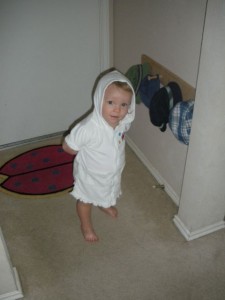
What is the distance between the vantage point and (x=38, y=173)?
2.51m

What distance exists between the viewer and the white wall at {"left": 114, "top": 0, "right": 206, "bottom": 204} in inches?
68.9

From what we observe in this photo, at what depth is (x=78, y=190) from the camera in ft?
6.27

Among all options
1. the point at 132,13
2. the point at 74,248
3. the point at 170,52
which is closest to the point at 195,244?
the point at 74,248

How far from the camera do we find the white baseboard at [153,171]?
89.9 inches

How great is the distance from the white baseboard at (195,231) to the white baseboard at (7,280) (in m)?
1.02

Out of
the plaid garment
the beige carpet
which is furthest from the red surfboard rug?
the plaid garment

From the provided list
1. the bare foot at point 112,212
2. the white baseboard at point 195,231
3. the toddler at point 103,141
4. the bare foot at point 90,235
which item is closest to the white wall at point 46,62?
the toddler at point 103,141

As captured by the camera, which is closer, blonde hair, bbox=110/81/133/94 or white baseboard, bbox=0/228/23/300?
white baseboard, bbox=0/228/23/300

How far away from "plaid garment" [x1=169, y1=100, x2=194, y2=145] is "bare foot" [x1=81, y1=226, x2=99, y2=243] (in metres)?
0.79

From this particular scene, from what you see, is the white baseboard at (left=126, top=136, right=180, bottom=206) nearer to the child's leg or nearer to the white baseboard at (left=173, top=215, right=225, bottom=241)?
the white baseboard at (left=173, top=215, right=225, bottom=241)

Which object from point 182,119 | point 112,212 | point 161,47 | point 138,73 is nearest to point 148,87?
point 138,73

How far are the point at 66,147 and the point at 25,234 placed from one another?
0.71 m

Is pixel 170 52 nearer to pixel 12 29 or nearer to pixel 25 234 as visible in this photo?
pixel 12 29

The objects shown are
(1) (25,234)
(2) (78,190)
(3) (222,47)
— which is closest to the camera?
(3) (222,47)
